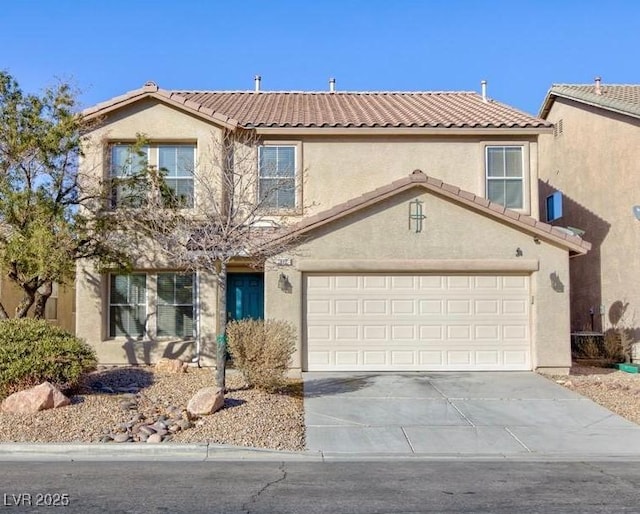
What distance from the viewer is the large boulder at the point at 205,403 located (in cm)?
1045

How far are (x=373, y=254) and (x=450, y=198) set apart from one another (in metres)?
2.00

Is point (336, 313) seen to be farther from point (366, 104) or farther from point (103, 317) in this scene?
point (366, 104)

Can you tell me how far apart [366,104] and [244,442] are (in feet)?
39.7

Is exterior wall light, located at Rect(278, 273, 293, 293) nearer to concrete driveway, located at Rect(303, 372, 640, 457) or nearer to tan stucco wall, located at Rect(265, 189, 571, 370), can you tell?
tan stucco wall, located at Rect(265, 189, 571, 370)

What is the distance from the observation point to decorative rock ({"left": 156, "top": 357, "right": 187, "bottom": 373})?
46.9 feet

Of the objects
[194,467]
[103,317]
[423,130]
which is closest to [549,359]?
[423,130]

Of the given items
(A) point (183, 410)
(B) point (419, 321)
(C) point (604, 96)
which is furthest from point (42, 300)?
(C) point (604, 96)

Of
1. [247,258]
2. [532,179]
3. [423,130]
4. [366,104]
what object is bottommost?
[247,258]

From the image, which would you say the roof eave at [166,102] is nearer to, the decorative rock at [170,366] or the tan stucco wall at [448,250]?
the tan stucco wall at [448,250]

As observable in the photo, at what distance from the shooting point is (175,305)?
15844mm

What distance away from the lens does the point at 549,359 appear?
14.4m

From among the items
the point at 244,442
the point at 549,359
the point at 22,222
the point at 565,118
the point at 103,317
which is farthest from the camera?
the point at 565,118

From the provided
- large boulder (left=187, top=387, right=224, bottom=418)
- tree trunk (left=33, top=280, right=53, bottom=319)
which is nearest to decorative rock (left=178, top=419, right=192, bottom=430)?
large boulder (left=187, top=387, right=224, bottom=418)

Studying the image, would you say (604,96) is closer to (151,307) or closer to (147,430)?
(151,307)
